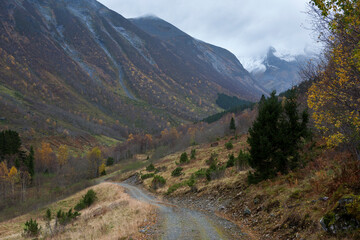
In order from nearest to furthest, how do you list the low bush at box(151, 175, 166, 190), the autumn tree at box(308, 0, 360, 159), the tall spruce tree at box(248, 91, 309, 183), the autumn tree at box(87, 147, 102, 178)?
the autumn tree at box(308, 0, 360, 159), the tall spruce tree at box(248, 91, 309, 183), the low bush at box(151, 175, 166, 190), the autumn tree at box(87, 147, 102, 178)

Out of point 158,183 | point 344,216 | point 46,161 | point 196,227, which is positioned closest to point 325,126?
point 344,216

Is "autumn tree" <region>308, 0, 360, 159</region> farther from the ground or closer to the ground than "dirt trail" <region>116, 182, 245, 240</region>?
farther from the ground

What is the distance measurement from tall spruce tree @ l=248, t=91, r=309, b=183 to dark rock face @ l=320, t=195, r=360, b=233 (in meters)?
7.25

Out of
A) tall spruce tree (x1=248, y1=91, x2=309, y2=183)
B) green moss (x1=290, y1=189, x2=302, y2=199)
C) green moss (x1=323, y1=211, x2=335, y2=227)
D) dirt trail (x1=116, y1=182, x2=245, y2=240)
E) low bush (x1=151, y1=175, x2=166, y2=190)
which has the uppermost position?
tall spruce tree (x1=248, y1=91, x2=309, y2=183)

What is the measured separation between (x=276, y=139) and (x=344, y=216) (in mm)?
7850

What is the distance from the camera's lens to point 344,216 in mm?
8273

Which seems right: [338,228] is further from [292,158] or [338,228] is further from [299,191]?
[292,158]

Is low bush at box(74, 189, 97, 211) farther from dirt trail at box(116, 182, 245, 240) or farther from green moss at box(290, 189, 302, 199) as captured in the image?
green moss at box(290, 189, 302, 199)

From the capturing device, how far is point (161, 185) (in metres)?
36.5

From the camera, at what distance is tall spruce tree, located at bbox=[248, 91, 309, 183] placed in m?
15.8

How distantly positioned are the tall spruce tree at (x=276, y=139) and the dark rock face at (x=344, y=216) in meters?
7.25

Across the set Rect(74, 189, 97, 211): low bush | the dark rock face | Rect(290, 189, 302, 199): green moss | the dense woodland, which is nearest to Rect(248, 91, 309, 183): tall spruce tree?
the dense woodland

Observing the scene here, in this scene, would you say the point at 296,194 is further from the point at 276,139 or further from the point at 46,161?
the point at 46,161

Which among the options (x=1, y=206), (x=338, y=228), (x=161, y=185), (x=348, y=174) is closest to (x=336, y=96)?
(x=348, y=174)
